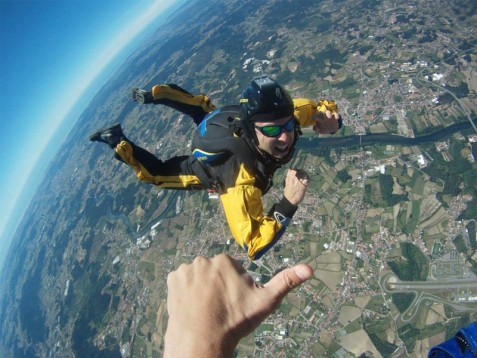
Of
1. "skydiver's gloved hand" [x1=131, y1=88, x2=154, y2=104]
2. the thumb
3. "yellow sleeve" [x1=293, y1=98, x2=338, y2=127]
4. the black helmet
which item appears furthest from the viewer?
"skydiver's gloved hand" [x1=131, y1=88, x2=154, y2=104]

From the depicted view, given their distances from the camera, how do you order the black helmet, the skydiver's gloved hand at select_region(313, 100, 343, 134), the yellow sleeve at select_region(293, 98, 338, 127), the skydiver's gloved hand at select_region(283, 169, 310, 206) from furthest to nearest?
1. the skydiver's gloved hand at select_region(313, 100, 343, 134)
2. the yellow sleeve at select_region(293, 98, 338, 127)
3. the skydiver's gloved hand at select_region(283, 169, 310, 206)
4. the black helmet

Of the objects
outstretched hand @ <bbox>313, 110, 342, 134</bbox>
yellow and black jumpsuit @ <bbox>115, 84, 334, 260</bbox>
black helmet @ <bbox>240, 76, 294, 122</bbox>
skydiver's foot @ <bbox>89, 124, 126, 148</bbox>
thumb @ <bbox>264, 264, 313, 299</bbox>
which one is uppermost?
skydiver's foot @ <bbox>89, 124, 126, 148</bbox>

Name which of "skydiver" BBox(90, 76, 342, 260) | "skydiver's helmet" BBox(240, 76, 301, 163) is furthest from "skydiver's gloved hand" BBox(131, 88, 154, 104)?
"skydiver's helmet" BBox(240, 76, 301, 163)

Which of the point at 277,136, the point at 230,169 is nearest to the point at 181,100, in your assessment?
the point at 230,169

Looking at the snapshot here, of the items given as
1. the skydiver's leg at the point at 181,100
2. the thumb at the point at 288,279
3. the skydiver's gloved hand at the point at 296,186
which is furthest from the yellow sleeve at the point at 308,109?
the thumb at the point at 288,279

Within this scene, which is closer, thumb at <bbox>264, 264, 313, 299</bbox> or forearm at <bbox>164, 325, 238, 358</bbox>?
forearm at <bbox>164, 325, 238, 358</bbox>

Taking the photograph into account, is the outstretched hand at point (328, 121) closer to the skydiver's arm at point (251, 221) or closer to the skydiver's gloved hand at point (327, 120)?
the skydiver's gloved hand at point (327, 120)

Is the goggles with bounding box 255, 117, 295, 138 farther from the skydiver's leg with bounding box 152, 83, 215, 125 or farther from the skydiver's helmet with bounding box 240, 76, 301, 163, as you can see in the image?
the skydiver's leg with bounding box 152, 83, 215, 125

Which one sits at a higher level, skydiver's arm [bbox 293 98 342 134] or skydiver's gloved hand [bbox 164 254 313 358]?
skydiver's gloved hand [bbox 164 254 313 358]
